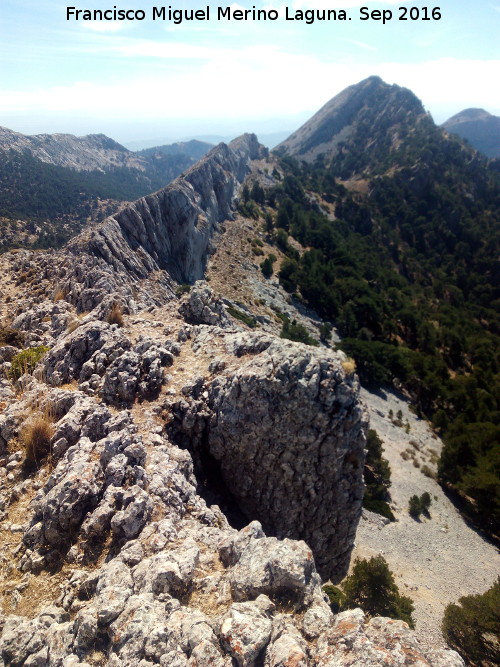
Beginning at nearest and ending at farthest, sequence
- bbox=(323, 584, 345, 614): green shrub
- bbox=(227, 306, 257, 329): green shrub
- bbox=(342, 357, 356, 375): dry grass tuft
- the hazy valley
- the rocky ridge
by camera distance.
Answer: the rocky ridge
the hazy valley
bbox=(342, 357, 356, 375): dry grass tuft
bbox=(323, 584, 345, 614): green shrub
bbox=(227, 306, 257, 329): green shrub

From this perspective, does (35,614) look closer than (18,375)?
Yes

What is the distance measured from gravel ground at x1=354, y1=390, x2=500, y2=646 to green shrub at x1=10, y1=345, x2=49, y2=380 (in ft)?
91.4

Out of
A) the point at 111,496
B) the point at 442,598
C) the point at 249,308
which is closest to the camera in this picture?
the point at 111,496

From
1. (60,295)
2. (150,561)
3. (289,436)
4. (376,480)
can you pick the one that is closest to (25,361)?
(60,295)

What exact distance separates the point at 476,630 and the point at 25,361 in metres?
29.4

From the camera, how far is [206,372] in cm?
1750

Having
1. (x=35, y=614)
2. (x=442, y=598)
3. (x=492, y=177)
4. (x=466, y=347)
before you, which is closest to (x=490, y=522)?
(x=442, y=598)

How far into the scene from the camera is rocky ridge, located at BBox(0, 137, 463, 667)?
7.42 m

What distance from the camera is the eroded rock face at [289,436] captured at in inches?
606

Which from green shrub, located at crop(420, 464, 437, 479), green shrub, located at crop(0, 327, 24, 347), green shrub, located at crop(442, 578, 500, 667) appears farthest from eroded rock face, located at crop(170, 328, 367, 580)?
green shrub, located at crop(420, 464, 437, 479)

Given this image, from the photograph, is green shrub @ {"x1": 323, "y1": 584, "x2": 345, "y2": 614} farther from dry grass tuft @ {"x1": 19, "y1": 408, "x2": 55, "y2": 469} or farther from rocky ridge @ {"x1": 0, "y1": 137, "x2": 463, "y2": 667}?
dry grass tuft @ {"x1": 19, "y1": 408, "x2": 55, "y2": 469}

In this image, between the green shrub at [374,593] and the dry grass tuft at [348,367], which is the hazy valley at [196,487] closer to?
the dry grass tuft at [348,367]

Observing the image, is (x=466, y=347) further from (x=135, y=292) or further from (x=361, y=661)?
(x=361, y=661)

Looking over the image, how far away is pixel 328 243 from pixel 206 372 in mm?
93798
